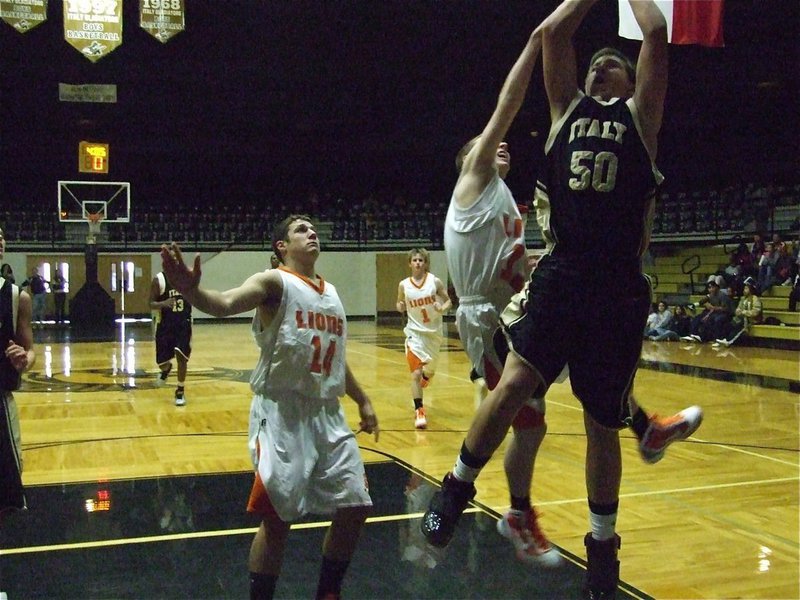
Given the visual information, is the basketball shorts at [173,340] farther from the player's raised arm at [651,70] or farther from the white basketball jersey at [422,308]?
the player's raised arm at [651,70]

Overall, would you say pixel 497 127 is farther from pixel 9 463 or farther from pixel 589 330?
pixel 9 463

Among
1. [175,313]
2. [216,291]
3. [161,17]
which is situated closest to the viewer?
[216,291]

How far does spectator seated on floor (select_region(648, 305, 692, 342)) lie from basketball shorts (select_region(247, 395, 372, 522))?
1371 cm

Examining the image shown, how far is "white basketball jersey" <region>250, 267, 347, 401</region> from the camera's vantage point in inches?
118

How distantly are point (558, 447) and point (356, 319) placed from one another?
744 inches

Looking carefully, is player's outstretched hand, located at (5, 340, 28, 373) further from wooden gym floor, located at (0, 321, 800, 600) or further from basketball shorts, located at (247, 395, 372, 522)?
basketball shorts, located at (247, 395, 372, 522)

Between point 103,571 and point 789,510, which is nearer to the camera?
point 103,571

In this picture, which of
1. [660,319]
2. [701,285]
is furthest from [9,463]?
[701,285]

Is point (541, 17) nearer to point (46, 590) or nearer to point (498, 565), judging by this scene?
point (498, 565)

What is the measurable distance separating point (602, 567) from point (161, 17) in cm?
969

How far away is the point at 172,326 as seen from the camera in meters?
8.65

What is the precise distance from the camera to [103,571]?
11.7ft

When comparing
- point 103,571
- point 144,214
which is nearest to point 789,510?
point 103,571

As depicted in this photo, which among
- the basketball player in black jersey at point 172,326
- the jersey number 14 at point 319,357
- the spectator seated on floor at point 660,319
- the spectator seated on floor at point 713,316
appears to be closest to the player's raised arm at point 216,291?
the jersey number 14 at point 319,357
